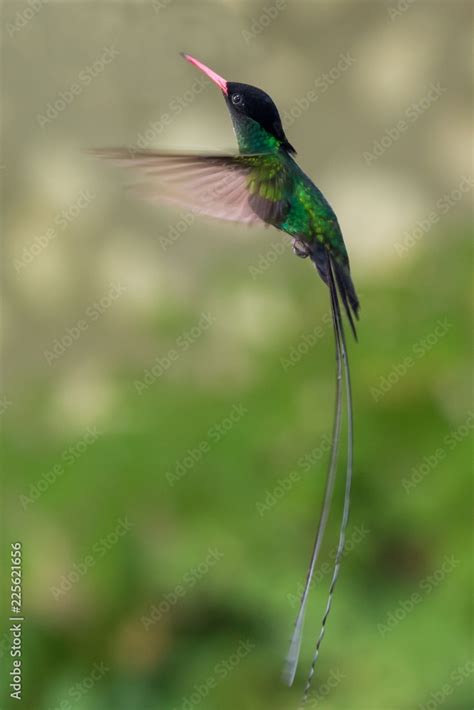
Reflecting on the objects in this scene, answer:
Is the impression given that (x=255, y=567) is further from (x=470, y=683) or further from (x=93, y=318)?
(x=93, y=318)

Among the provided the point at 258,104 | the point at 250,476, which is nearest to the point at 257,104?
the point at 258,104

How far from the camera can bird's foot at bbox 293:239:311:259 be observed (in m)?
0.42

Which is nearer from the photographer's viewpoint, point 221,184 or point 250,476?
point 221,184

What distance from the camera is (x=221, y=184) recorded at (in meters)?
0.45

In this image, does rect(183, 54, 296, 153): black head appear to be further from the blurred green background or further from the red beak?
the blurred green background

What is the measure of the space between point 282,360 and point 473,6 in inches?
67.1

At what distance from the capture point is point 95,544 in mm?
1686

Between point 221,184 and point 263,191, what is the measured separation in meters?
0.02

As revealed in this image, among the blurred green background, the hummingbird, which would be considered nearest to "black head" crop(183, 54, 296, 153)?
the hummingbird

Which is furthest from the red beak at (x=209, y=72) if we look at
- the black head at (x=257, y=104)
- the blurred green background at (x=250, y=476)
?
the blurred green background at (x=250, y=476)

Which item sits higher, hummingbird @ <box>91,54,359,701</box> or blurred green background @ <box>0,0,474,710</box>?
hummingbird @ <box>91,54,359,701</box>

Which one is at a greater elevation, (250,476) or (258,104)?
(258,104)

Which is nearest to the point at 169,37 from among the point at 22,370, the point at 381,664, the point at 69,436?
the point at 69,436

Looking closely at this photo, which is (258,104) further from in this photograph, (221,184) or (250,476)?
(250,476)
